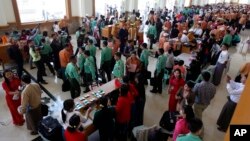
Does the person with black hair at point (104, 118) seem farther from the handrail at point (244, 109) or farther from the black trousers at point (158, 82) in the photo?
the black trousers at point (158, 82)

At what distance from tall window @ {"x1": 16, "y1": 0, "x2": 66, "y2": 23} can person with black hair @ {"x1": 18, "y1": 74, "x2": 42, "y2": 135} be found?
8.17 meters

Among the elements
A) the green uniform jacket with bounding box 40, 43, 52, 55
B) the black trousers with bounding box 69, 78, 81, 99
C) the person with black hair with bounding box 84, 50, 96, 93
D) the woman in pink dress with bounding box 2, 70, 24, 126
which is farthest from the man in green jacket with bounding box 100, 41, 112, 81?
the woman in pink dress with bounding box 2, 70, 24, 126

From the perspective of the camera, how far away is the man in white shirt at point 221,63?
19.8ft

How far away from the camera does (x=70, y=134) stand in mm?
2895

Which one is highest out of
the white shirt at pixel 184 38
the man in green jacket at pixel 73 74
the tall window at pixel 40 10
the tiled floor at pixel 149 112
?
the tall window at pixel 40 10

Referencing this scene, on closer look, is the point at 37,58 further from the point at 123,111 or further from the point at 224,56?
the point at 224,56

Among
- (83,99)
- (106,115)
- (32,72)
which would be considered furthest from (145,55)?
(32,72)

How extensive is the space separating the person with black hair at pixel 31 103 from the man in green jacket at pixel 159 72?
3.20 metres

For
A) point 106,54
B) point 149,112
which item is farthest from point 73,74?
point 149,112

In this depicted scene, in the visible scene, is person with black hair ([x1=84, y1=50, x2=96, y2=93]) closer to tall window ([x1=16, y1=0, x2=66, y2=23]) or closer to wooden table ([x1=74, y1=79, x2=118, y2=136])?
wooden table ([x1=74, y1=79, x2=118, y2=136])

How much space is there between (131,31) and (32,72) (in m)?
4.71

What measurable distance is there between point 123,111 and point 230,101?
2494 mm

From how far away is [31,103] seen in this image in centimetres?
391

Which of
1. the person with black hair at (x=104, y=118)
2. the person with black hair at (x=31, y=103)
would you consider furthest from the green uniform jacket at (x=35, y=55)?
the person with black hair at (x=104, y=118)
